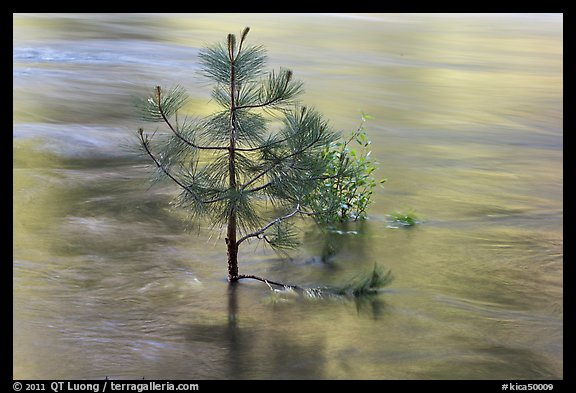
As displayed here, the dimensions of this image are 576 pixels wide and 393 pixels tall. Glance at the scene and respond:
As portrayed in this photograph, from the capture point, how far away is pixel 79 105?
30.0ft

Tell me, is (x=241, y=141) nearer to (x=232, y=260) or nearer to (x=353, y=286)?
(x=232, y=260)

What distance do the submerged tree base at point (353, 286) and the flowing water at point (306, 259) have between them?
78 millimetres

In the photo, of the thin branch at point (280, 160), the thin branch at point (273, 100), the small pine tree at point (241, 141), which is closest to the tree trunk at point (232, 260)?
the small pine tree at point (241, 141)

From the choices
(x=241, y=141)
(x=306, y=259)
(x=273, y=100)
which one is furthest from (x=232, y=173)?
(x=306, y=259)

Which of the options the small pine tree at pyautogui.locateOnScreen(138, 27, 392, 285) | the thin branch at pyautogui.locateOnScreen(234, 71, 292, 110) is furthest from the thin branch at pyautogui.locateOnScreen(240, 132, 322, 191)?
the thin branch at pyautogui.locateOnScreen(234, 71, 292, 110)

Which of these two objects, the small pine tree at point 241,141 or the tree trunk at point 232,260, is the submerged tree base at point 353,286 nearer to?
the tree trunk at point 232,260

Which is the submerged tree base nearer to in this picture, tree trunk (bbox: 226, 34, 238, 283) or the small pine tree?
tree trunk (bbox: 226, 34, 238, 283)

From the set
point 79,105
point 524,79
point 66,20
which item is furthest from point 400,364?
point 66,20

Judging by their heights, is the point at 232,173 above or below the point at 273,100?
below

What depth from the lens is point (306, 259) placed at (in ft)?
16.3

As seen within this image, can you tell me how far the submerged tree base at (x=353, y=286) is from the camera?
4.48 metres

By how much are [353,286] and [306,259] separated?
53 cm

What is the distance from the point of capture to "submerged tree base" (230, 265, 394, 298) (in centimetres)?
448
